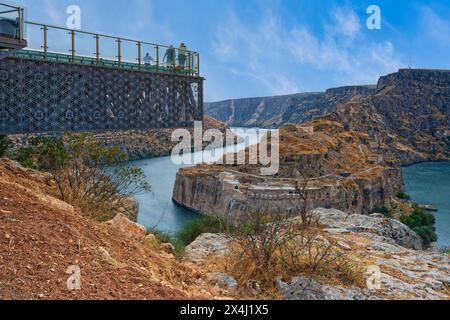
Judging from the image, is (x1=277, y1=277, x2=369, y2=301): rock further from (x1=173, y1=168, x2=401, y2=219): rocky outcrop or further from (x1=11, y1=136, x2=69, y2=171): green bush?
(x1=173, y1=168, x2=401, y2=219): rocky outcrop

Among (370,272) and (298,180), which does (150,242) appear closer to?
(370,272)

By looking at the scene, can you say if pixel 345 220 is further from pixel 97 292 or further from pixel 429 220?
pixel 429 220

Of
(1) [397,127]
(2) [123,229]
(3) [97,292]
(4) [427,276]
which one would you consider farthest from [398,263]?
(1) [397,127]

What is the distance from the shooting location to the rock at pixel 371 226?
46.8ft

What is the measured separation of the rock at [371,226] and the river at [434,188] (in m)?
27.5

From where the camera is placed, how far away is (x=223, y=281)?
7.52 meters

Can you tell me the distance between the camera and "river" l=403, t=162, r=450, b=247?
51197 millimetres

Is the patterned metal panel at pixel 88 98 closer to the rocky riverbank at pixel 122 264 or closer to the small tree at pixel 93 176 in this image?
the small tree at pixel 93 176

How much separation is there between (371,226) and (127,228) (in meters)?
9.36

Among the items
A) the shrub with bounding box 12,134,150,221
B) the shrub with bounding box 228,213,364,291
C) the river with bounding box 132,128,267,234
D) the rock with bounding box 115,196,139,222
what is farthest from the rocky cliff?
the shrub with bounding box 228,213,364,291

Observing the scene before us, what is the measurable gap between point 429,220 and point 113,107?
4634 cm

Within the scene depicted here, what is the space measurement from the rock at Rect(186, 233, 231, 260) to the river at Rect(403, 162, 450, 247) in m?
34.6

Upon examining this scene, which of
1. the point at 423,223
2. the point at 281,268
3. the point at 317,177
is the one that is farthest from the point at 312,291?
the point at 423,223

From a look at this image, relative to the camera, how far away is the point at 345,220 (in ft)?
50.6
